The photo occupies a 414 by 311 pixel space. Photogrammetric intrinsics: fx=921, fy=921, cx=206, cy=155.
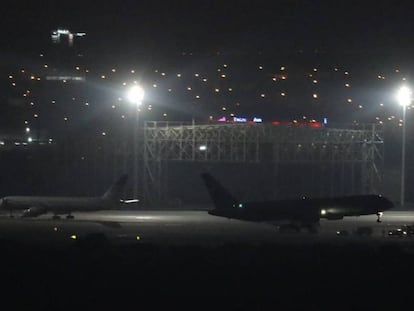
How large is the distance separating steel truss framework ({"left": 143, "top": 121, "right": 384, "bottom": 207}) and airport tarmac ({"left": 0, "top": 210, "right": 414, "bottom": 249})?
879 inches

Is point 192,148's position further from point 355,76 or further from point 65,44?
point 65,44

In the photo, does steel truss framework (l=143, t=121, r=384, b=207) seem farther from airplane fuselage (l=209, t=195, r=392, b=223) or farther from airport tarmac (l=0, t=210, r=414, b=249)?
airplane fuselage (l=209, t=195, r=392, b=223)

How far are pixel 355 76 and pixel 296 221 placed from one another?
296 ft

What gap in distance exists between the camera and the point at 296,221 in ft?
225

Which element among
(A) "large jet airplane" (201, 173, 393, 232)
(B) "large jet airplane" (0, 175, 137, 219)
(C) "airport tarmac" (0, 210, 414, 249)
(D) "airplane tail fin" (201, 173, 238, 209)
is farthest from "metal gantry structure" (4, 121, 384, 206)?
(A) "large jet airplane" (201, 173, 393, 232)

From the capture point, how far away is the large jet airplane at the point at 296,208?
227ft

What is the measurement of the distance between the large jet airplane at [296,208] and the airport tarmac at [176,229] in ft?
3.07

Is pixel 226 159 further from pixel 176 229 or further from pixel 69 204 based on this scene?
pixel 176 229

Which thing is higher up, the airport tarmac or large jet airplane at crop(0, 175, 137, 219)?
large jet airplane at crop(0, 175, 137, 219)

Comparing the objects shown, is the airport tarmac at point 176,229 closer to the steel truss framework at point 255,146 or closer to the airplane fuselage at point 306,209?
the airplane fuselage at point 306,209

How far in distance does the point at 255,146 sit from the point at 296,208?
4791cm

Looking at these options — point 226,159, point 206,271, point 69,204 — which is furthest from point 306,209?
point 226,159

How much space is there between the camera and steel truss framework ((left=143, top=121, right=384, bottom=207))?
373 feet

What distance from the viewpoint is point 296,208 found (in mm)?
70000
